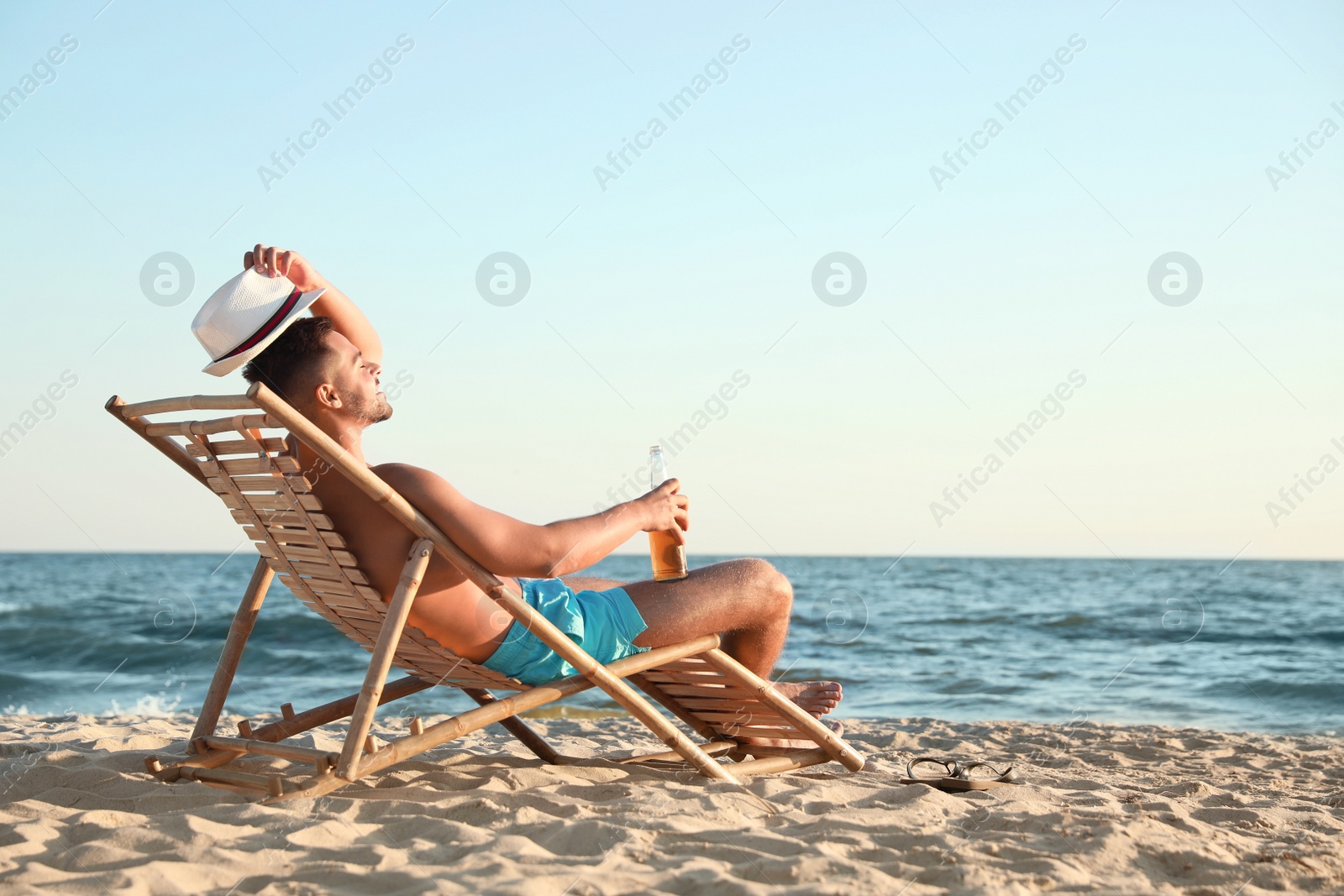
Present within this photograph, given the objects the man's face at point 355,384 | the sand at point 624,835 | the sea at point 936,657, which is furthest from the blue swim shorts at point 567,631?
the sea at point 936,657

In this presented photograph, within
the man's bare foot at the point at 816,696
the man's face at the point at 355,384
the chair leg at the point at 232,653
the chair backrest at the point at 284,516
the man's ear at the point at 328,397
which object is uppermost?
the man's bare foot at the point at 816,696

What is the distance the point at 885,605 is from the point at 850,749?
49.3 feet

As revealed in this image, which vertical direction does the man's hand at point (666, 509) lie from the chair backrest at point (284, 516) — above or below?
above

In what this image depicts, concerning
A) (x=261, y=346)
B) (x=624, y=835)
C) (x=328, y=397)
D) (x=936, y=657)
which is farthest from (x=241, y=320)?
(x=936, y=657)

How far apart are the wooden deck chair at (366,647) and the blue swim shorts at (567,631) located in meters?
0.07

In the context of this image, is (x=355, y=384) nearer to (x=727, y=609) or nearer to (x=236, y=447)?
(x=236, y=447)

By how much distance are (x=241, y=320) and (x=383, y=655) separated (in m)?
0.98

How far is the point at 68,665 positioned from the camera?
1019cm

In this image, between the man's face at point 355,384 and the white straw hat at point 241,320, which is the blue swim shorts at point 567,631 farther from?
the white straw hat at point 241,320

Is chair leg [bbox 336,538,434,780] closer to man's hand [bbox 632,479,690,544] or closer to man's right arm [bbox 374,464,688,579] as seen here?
man's right arm [bbox 374,464,688,579]

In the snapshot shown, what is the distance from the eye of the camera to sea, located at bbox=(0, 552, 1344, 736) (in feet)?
25.1

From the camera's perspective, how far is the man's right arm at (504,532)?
2818 mm

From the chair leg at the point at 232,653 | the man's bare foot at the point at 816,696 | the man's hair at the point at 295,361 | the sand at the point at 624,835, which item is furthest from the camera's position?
the man's bare foot at the point at 816,696

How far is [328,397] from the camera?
2908 mm
